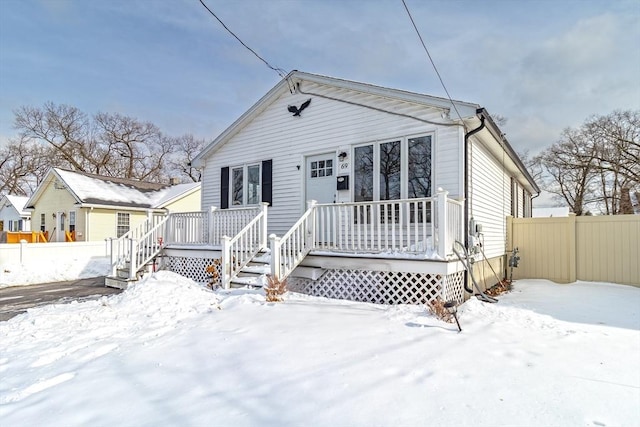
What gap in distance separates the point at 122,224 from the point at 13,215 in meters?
12.3

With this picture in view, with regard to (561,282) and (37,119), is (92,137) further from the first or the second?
(561,282)

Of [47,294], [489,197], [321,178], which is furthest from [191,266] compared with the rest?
[489,197]

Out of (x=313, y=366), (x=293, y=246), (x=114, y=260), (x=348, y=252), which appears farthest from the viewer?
(x=114, y=260)

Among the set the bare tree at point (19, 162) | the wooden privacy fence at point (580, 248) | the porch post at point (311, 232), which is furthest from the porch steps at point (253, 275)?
the bare tree at point (19, 162)

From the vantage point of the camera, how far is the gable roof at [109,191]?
58.1ft

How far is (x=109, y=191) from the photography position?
1928cm

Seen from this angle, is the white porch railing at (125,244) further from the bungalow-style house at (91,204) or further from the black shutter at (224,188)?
the bungalow-style house at (91,204)

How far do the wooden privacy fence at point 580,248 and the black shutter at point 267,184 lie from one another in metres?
7.27

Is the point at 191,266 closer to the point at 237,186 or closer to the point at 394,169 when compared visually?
the point at 237,186

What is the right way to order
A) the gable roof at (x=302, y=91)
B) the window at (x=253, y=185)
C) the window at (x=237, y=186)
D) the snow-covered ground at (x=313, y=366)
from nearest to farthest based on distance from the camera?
the snow-covered ground at (x=313, y=366) < the gable roof at (x=302, y=91) < the window at (x=253, y=185) < the window at (x=237, y=186)

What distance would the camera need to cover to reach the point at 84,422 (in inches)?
92.7

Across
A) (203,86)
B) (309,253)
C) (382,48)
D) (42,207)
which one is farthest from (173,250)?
(42,207)

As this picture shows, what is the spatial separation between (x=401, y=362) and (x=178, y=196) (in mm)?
20526

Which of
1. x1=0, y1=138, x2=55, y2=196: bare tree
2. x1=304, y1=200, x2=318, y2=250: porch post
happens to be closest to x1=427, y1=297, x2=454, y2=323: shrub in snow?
x1=304, y1=200, x2=318, y2=250: porch post
